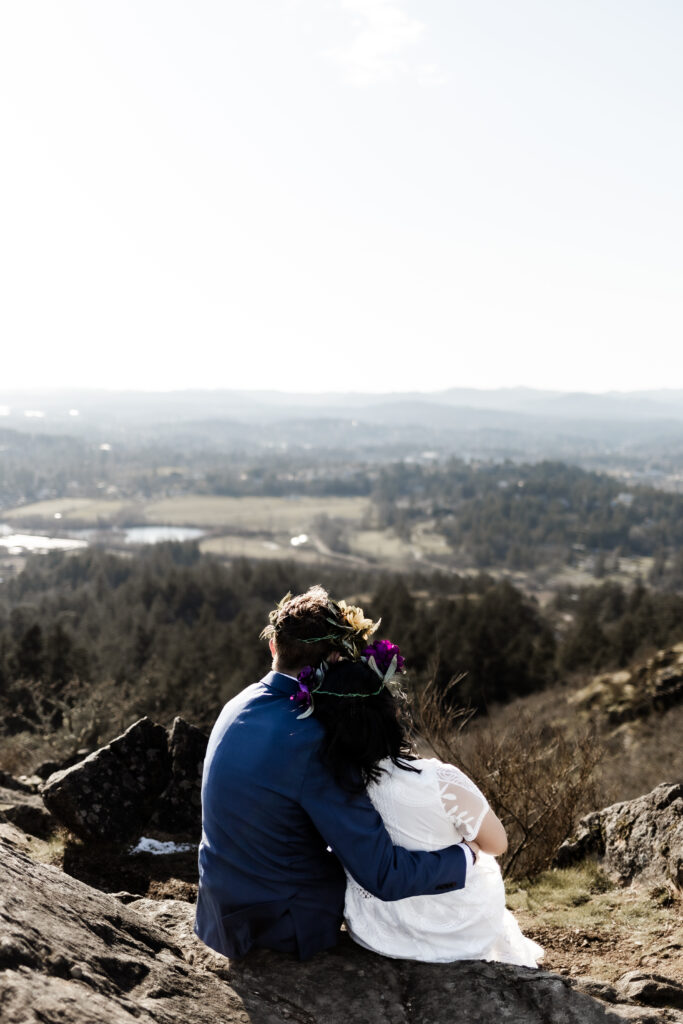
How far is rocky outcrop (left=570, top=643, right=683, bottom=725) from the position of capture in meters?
20.2

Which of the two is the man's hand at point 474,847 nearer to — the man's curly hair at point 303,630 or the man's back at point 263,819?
the man's back at point 263,819

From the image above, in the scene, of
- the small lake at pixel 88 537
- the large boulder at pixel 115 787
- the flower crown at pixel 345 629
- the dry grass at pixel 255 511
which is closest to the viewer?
the flower crown at pixel 345 629

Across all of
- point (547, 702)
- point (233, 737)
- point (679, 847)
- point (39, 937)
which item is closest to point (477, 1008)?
point (233, 737)

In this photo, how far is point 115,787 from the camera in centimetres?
617

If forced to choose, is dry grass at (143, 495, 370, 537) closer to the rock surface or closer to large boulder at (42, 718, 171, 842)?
large boulder at (42, 718, 171, 842)

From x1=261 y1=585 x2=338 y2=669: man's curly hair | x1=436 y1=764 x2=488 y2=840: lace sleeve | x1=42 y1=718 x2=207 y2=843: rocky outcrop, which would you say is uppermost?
x1=261 y1=585 x2=338 y2=669: man's curly hair

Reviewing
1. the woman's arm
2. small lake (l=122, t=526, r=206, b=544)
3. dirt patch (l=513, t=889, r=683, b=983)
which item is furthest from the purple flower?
small lake (l=122, t=526, r=206, b=544)

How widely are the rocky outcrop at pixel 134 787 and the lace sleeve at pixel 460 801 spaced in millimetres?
3883

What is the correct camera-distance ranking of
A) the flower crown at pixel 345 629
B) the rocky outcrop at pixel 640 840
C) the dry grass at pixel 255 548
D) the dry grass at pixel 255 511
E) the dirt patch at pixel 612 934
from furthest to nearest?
the dry grass at pixel 255 511 < the dry grass at pixel 255 548 < the rocky outcrop at pixel 640 840 < the dirt patch at pixel 612 934 < the flower crown at pixel 345 629

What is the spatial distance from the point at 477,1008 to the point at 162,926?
141cm

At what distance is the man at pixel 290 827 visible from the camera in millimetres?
2744

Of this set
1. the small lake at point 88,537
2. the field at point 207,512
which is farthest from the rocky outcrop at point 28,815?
the field at point 207,512

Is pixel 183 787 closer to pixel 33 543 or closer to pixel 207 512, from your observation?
pixel 33 543

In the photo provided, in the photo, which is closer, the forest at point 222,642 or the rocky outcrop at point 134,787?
the rocky outcrop at point 134,787
